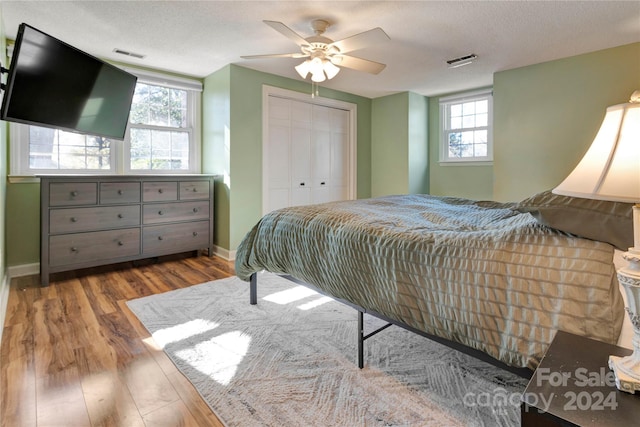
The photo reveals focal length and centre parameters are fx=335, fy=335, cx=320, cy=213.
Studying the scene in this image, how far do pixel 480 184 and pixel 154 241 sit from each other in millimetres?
4404

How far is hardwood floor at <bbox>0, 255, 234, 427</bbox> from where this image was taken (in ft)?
4.68

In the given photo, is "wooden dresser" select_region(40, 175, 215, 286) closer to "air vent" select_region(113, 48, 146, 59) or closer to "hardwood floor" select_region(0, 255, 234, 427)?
"hardwood floor" select_region(0, 255, 234, 427)

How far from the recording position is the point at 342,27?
2.82m

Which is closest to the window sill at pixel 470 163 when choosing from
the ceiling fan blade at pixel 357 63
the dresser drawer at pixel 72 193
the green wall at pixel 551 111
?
the green wall at pixel 551 111

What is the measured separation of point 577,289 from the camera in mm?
1079

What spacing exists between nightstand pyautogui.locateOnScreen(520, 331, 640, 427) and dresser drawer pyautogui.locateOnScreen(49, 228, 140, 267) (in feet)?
11.9

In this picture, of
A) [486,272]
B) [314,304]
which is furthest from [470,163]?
[486,272]

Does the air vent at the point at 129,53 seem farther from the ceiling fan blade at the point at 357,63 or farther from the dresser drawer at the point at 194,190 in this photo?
the ceiling fan blade at the point at 357,63

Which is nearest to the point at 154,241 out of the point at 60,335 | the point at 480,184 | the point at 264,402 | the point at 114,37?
the point at 60,335

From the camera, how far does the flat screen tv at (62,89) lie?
2047mm

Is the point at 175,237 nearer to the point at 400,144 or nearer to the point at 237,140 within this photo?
the point at 237,140

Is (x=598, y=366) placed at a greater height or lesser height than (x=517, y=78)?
lesser

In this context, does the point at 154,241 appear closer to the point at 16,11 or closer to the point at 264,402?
the point at 16,11

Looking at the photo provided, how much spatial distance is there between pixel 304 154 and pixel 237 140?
3.58 ft
